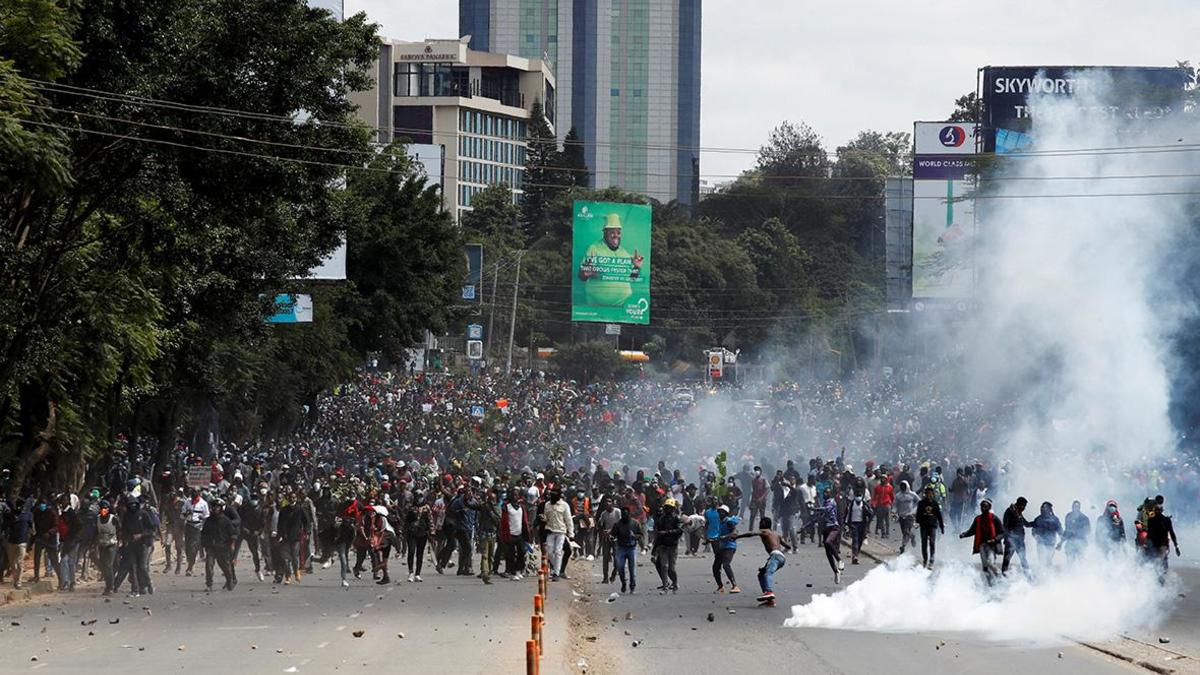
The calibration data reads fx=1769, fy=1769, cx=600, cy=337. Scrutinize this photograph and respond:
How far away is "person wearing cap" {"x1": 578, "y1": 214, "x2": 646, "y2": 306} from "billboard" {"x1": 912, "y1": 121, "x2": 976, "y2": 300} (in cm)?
1266

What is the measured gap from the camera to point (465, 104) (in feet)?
524

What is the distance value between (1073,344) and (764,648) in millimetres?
33859

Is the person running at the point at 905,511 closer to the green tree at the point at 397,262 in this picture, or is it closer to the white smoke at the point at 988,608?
the white smoke at the point at 988,608

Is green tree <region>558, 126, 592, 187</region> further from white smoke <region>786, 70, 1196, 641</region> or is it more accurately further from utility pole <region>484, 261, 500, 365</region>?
white smoke <region>786, 70, 1196, 641</region>

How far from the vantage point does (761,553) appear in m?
36.2

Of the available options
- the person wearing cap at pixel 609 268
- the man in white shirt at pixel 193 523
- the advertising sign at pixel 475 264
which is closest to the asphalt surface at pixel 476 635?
the man in white shirt at pixel 193 523

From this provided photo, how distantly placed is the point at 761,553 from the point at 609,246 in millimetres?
18957

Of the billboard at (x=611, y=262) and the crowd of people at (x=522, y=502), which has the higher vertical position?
the billboard at (x=611, y=262)

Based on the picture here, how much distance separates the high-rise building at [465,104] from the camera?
15488 centimetres

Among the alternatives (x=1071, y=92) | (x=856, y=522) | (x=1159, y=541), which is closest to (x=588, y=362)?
(x=1071, y=92)

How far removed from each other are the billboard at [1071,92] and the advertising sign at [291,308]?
96.3ft

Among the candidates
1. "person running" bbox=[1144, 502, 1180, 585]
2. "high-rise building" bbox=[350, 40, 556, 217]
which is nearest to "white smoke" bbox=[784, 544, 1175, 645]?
"person running" bbox=[1144, 502, 1180, 585]

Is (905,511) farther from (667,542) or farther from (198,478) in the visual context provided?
(198,478)

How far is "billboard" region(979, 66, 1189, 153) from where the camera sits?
62500 millimetres
